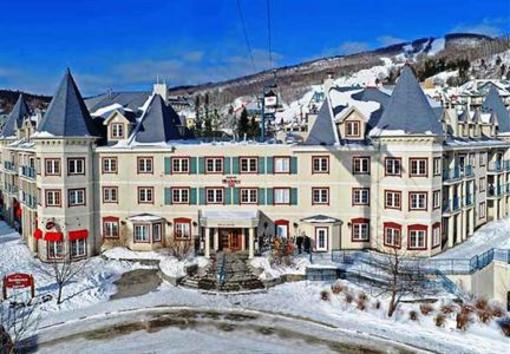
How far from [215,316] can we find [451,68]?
13825 centimetres

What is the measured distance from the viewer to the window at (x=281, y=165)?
3541cm

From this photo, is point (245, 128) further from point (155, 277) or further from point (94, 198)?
point (155, 277)

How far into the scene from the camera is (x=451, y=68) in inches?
5728

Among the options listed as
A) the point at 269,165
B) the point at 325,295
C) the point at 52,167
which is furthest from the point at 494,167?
the point at 52,167

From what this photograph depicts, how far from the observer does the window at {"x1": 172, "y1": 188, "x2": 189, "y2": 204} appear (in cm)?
3597

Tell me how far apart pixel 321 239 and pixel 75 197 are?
16.6m

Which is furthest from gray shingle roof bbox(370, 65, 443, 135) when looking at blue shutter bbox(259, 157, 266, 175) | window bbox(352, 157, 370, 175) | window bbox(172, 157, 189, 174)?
window bbox(172, 157, 189, 174)

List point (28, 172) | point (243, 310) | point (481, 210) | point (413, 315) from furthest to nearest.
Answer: point (481, 210) → point (28, 172) → point (243, 310) → point (413, 315)

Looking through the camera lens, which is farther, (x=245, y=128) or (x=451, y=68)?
(x=451, y=68)

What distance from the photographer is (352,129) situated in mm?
35812

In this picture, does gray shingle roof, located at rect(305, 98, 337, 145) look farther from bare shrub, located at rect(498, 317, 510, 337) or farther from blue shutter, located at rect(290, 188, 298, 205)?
bare shrub, located at rect(498, 317, 510, 337)

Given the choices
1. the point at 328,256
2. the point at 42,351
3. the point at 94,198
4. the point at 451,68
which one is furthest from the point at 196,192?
the point at 451,68

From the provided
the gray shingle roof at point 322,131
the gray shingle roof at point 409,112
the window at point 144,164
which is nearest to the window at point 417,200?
the gray shingle roof at point 409,112

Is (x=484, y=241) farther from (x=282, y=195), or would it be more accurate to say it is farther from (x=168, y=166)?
(x=168, y=166)
